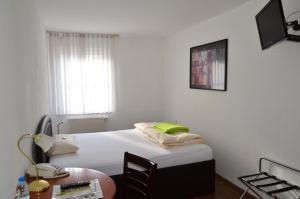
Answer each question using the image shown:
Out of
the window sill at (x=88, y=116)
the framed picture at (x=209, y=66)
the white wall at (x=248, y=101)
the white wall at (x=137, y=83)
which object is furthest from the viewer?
the white wall at (x=137, y=83)

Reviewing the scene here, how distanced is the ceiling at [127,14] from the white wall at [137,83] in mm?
676

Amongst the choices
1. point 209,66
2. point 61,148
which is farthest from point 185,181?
point 209,66

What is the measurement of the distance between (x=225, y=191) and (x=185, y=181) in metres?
0.69

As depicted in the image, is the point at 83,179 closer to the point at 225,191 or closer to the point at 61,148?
the point at 61,148

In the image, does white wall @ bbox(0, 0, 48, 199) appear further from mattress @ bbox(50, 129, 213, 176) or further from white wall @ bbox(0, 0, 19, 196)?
mattress @ bbox(50, 129, 213, 176)

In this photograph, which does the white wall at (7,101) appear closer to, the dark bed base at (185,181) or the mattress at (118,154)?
the mattress at (118,154)

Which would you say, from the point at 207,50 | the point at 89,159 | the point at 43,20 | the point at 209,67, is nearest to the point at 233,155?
the point at 209,67

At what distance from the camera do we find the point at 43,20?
3629 mm

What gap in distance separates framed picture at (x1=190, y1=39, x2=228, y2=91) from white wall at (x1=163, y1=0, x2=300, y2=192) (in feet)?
0.31

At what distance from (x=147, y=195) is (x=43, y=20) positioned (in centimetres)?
319

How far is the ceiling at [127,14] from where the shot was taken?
2881mm

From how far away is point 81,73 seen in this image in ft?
15.2

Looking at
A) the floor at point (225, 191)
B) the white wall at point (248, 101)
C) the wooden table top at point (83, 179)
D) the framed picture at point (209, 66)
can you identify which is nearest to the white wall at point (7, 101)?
the wooden table top at point (83, 179)

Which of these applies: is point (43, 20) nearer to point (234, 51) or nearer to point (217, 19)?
point (217, 19)
